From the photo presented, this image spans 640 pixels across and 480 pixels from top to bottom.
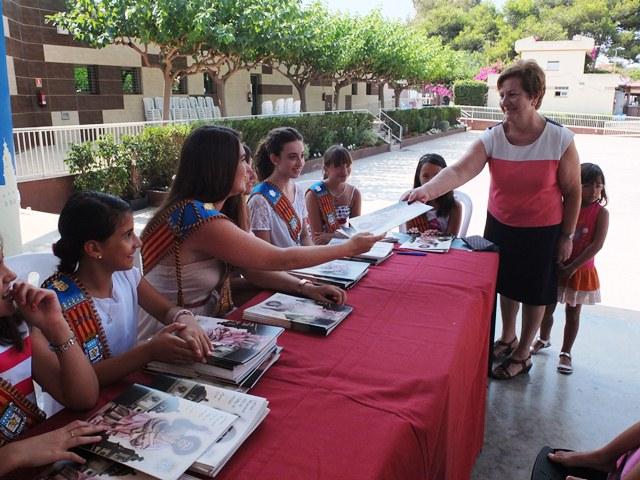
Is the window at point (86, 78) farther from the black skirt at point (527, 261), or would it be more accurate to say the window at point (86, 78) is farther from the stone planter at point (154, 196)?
the black skirt at point (527, 261)

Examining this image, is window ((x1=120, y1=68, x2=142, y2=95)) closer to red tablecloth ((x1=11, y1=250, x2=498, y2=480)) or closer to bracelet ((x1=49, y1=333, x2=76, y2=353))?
red tablecloth ((x1=11, y1=250, x2=498, y2=480))

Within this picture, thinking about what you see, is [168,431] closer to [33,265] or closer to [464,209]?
[33,265]

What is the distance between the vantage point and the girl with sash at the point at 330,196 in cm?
345

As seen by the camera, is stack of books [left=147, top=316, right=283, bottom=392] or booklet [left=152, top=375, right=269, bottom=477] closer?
booklet [left=152, top=375, right=269, bottom=477]

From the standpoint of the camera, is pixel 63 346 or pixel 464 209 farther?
pixel 464 209

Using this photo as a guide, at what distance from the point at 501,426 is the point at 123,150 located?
702 centimetres

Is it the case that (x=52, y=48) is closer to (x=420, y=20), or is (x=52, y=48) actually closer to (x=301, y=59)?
(x=301, y=59)

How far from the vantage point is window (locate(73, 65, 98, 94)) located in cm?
1365

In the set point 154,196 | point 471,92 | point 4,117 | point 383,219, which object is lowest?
point 154,196

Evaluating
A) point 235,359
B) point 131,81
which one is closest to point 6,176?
point 235,359

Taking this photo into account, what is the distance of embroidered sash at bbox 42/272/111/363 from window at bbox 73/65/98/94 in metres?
13.8

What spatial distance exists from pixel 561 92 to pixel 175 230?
122 feet

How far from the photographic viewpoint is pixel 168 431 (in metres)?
1.02

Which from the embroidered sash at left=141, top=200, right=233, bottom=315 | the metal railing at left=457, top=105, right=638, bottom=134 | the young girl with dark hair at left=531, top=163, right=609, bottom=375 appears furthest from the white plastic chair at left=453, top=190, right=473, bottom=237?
the metal railing at left=457, top=105, right=638, bottom=134
